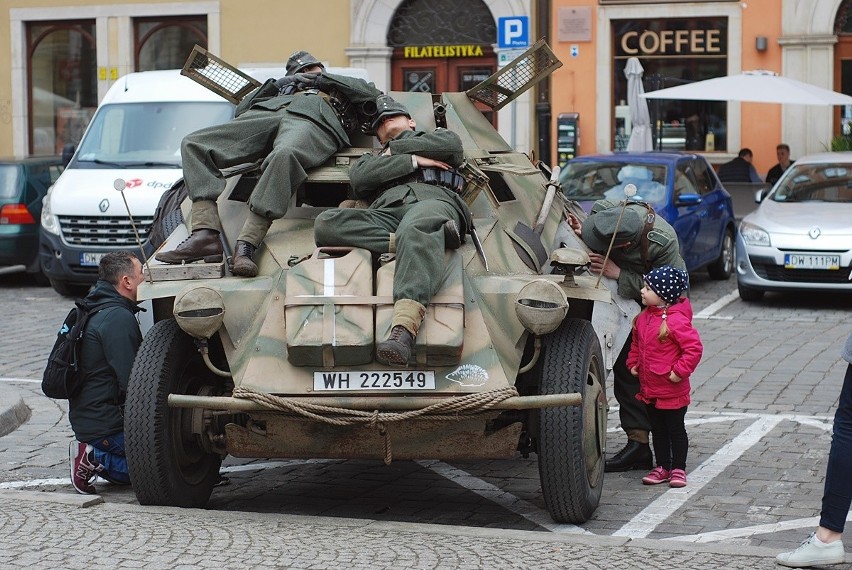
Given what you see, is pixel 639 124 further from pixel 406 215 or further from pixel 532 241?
pixel 406 215

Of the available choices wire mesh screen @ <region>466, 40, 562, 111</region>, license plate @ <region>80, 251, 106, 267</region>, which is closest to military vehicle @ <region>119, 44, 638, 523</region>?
wire mesh screen @ <region>466, 40, 562, 111</region>

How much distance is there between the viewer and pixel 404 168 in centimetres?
740

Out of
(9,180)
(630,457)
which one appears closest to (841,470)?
(630,457)

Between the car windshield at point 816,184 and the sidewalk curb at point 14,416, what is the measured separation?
32.0 ft

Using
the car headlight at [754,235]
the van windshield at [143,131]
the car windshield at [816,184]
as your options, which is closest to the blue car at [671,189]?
the car headlight at [754,235]

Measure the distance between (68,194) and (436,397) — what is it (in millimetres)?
10655

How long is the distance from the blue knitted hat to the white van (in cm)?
868

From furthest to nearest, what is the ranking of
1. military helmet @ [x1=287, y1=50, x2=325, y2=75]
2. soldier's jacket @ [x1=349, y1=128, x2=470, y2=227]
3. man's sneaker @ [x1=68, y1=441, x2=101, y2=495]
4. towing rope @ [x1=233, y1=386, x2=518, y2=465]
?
military helmet @ [x1=287, y1=50, x2=325, y2=75]
man's sneaker @ [x1=68, y1=441, x2=101, y2=495]
soldier's jacket @ [x1=349, y1=128, x2=470, y2=227]
towing rope @ [x1=233, y1=386, x2=518, y2=465]

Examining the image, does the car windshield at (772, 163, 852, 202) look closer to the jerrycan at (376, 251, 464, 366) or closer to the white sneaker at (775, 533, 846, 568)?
the jerrycan at (376, 251, 464, 366)

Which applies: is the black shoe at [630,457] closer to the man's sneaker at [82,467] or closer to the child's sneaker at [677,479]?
the child's sneaker at [677,479]

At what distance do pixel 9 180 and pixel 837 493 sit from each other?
45.5ft

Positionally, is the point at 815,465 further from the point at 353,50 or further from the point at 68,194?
the point at 353,50

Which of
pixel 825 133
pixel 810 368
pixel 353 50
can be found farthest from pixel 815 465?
pixel 353 50

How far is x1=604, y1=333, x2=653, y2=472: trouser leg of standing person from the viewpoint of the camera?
8414 millimetres
